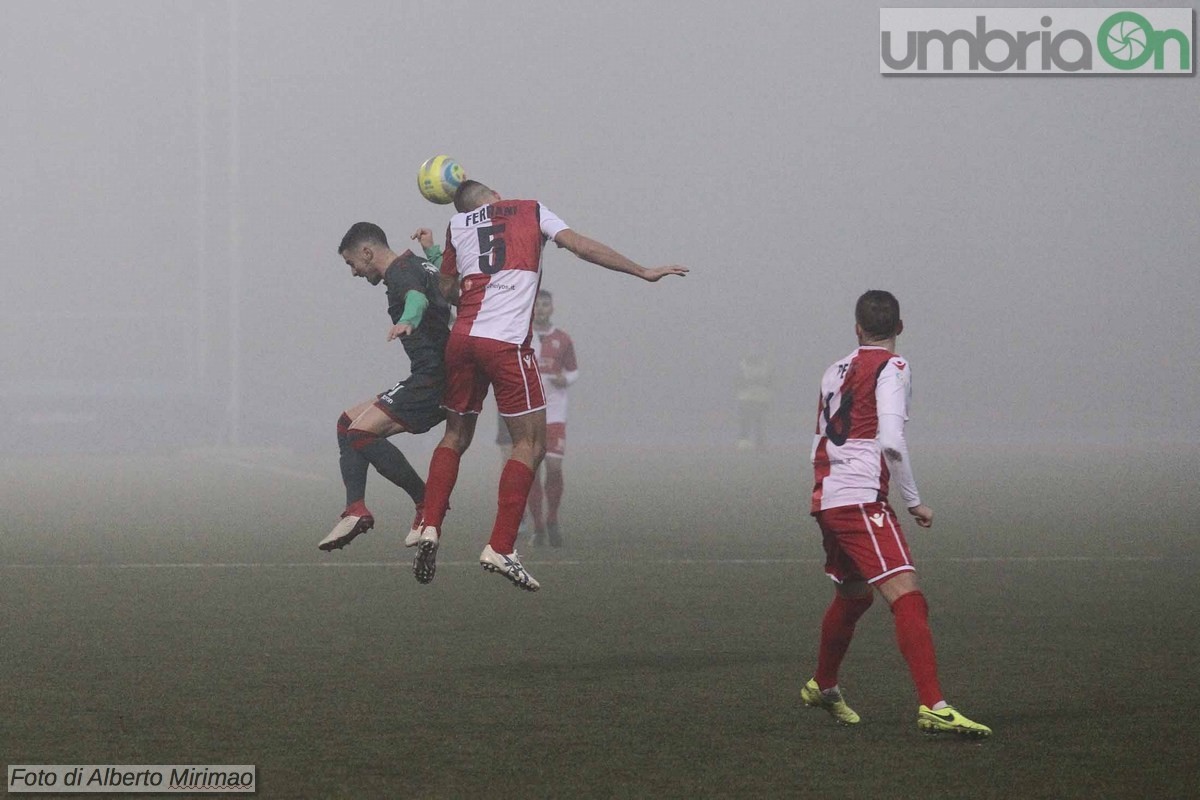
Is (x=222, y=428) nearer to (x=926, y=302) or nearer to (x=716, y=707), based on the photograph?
(x=926, y=302)

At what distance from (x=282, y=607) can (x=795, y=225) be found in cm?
2411

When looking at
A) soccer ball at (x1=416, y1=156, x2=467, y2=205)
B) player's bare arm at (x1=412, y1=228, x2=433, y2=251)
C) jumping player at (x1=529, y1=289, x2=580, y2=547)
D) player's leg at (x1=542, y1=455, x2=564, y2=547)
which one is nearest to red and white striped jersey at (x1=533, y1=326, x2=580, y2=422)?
jumping player at (x1=529, y1=289, x2=580, y2=547)

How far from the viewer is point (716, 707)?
17.0 ft

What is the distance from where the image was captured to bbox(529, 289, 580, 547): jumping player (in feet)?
35.4

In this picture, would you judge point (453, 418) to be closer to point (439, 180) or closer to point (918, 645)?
point (439, 180)

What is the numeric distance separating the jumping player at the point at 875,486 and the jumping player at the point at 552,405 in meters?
5.85

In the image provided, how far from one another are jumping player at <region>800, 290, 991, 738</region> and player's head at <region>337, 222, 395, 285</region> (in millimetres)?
2418

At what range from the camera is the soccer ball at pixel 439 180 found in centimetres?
665

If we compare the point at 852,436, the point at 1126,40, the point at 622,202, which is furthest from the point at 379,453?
the point at 1126,40

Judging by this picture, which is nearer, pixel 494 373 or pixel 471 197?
pixel 494 373

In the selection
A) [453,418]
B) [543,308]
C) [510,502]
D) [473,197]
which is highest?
[473,197]

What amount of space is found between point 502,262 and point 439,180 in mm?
616

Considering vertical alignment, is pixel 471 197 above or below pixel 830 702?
above

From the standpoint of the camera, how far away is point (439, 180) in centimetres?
665
